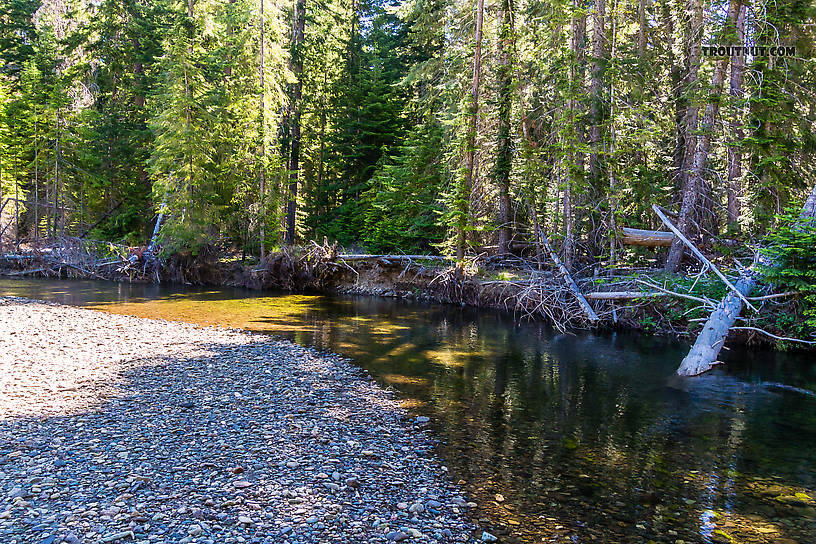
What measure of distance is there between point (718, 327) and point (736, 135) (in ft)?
24.1

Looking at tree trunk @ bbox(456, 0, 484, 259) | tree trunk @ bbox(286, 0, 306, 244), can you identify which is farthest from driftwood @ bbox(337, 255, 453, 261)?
tree trunk @ bbox(286, 0, 306, 244)

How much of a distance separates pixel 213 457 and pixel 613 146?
16.9 m

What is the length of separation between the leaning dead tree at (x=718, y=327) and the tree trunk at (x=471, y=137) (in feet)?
32.9

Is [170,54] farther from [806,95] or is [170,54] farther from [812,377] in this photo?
[812,377]

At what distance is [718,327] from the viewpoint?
11688 millimetres

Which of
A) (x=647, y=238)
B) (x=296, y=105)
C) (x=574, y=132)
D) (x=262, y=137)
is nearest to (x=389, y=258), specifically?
(x=262, y=137)

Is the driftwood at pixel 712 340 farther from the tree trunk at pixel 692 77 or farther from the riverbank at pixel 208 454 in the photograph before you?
the riverbank at pixel 208 454

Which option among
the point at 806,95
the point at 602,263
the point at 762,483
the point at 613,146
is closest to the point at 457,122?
the point at 613,146

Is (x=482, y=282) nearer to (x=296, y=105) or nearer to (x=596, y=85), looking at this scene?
(x=596, y=85)

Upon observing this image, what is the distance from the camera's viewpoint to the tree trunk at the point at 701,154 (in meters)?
14.9

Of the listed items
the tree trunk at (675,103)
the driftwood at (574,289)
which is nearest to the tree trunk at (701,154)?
the tree trunk at (675,103)

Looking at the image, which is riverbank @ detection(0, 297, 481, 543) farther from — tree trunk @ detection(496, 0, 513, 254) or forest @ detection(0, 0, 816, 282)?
tree trunk @ detection(496, 0, 513, 254)

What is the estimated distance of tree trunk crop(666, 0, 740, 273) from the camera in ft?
49.0

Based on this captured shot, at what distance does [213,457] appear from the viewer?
6230mm
